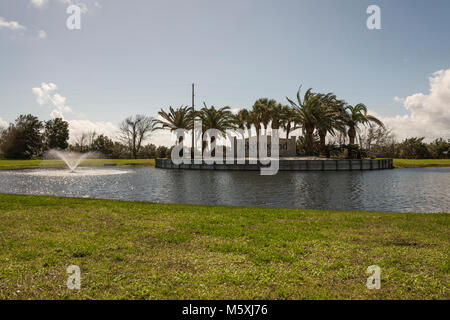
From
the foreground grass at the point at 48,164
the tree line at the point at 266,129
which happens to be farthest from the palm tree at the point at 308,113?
the foreground grass at the point at 48,164

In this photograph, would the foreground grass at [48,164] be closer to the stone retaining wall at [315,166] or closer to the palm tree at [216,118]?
the palm tree at [216,118]

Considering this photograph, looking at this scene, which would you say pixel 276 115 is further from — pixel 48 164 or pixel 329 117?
pixel 48 164

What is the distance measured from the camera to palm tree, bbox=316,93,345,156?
169 feet

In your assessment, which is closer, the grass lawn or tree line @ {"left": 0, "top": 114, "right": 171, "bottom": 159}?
the grass lawn

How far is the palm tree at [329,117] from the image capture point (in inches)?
2026

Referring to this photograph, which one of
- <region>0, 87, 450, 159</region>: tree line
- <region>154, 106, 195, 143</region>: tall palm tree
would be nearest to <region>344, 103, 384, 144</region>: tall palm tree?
<region>0, 87, 450, 159</region>: tree line

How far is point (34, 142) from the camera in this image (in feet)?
283

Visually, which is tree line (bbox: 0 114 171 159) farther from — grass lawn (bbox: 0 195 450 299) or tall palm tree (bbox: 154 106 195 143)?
grass lawn (bbox: 0 195 450 299)

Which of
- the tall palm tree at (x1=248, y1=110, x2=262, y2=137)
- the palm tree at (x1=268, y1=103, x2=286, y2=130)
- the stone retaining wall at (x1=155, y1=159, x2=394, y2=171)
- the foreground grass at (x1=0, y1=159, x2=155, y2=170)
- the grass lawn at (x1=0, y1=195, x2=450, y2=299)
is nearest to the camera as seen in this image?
the grass lawn at (x1=0, y1=195, x2=450, y2=299)

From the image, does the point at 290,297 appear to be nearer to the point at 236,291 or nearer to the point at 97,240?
the point at 236,291

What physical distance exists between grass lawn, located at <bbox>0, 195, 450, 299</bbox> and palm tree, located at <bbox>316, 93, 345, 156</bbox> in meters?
44.0

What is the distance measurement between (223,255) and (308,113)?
4946cm

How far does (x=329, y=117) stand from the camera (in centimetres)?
5212
